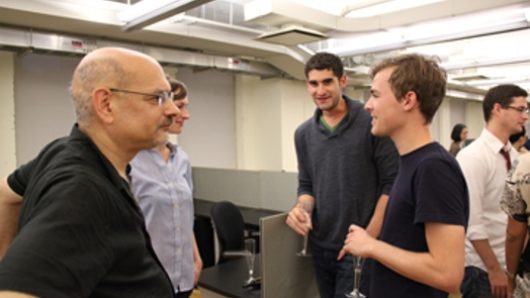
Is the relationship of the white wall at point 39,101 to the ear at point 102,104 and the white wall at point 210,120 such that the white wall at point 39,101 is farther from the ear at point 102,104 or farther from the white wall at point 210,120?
the ear at point 102,104

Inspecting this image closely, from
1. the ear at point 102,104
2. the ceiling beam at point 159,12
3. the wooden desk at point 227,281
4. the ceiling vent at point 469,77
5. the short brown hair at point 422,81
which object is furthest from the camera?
the ceiling vent at point 469,77

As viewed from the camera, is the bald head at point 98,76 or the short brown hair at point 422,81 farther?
the short brown hair at point 422,81

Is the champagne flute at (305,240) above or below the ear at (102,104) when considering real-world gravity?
below

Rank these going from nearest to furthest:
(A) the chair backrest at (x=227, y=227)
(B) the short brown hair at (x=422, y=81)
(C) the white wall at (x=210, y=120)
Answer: (B) the short brown hair at (x=422, y=81) < (A) the chair backrest at (x=227, y=227) < (C) the white wall at (x=210, y=120)

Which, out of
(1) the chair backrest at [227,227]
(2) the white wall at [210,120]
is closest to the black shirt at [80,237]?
(1) the chair backrest at [227,227]

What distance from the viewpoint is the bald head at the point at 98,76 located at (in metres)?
0.85

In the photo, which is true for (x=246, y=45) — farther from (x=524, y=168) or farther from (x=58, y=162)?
(x=58, y=162)

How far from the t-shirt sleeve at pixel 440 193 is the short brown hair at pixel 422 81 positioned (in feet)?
0.59

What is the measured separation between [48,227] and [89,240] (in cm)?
7

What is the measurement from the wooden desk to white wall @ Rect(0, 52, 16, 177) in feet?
9.45

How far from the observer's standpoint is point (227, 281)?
217 cm

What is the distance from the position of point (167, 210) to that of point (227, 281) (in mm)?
792

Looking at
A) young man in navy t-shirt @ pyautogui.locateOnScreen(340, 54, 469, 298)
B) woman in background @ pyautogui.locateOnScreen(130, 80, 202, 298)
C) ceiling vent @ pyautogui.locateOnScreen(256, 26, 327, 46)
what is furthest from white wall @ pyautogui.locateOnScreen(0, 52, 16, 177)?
young man in navy t-shirt @ pyautogui.locateOnScreen(340, 54, 469, 298)

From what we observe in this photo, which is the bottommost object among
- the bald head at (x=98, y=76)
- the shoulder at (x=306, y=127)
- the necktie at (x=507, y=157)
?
the necktie at (x=507, y=157)
